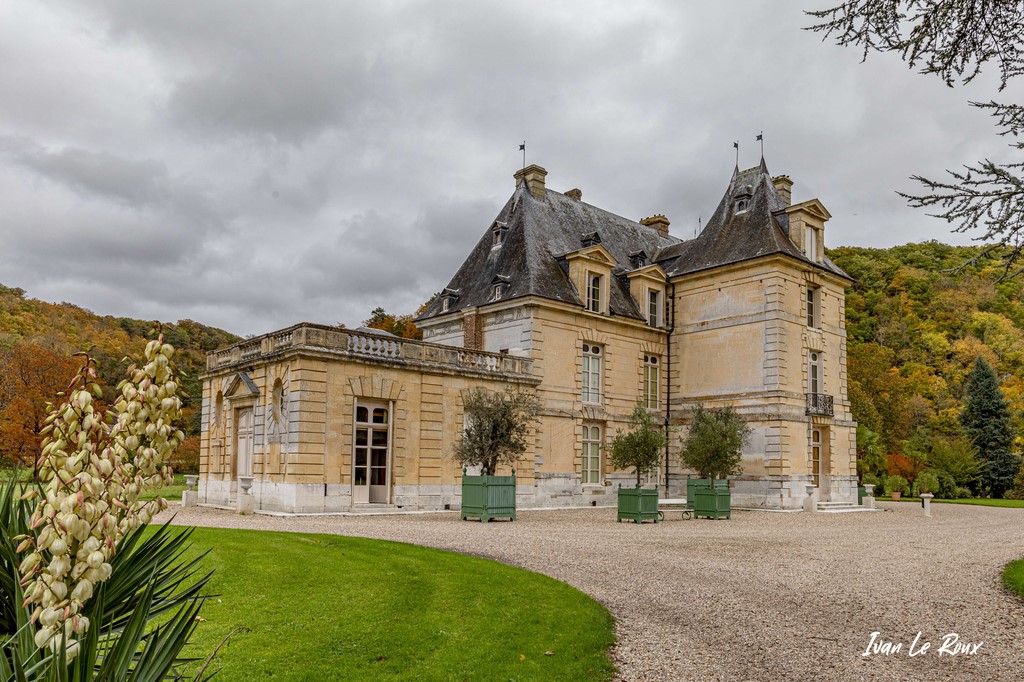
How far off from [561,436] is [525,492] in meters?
2.35

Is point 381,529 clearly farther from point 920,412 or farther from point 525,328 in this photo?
point 920,412

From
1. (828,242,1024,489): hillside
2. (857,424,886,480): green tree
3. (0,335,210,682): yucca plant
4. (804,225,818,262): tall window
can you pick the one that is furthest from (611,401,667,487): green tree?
(0,335,210,682): yucca plant

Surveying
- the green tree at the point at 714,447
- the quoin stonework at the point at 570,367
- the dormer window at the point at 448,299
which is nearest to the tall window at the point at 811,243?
the quoin stonework at the point at 570,367

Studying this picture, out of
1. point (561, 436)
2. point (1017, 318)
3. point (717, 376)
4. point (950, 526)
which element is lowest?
point (950, 526)

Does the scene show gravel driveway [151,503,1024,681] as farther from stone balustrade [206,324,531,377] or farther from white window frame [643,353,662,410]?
white window frame [643,353,662,410]

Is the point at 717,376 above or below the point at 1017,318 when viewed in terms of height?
below

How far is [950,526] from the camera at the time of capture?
18953 millimetres

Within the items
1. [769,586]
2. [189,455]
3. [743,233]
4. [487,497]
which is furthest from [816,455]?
[189,455]

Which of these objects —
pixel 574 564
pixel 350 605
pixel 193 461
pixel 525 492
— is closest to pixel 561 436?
pixel 525 492

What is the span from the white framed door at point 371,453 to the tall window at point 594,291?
884 cm

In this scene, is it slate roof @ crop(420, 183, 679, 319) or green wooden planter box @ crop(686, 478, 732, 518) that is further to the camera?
slate roof @ crop(420, 183, 679, 319)

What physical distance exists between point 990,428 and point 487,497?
32877 millimetres

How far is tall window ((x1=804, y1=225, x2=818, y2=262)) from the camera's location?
88.1 ft
